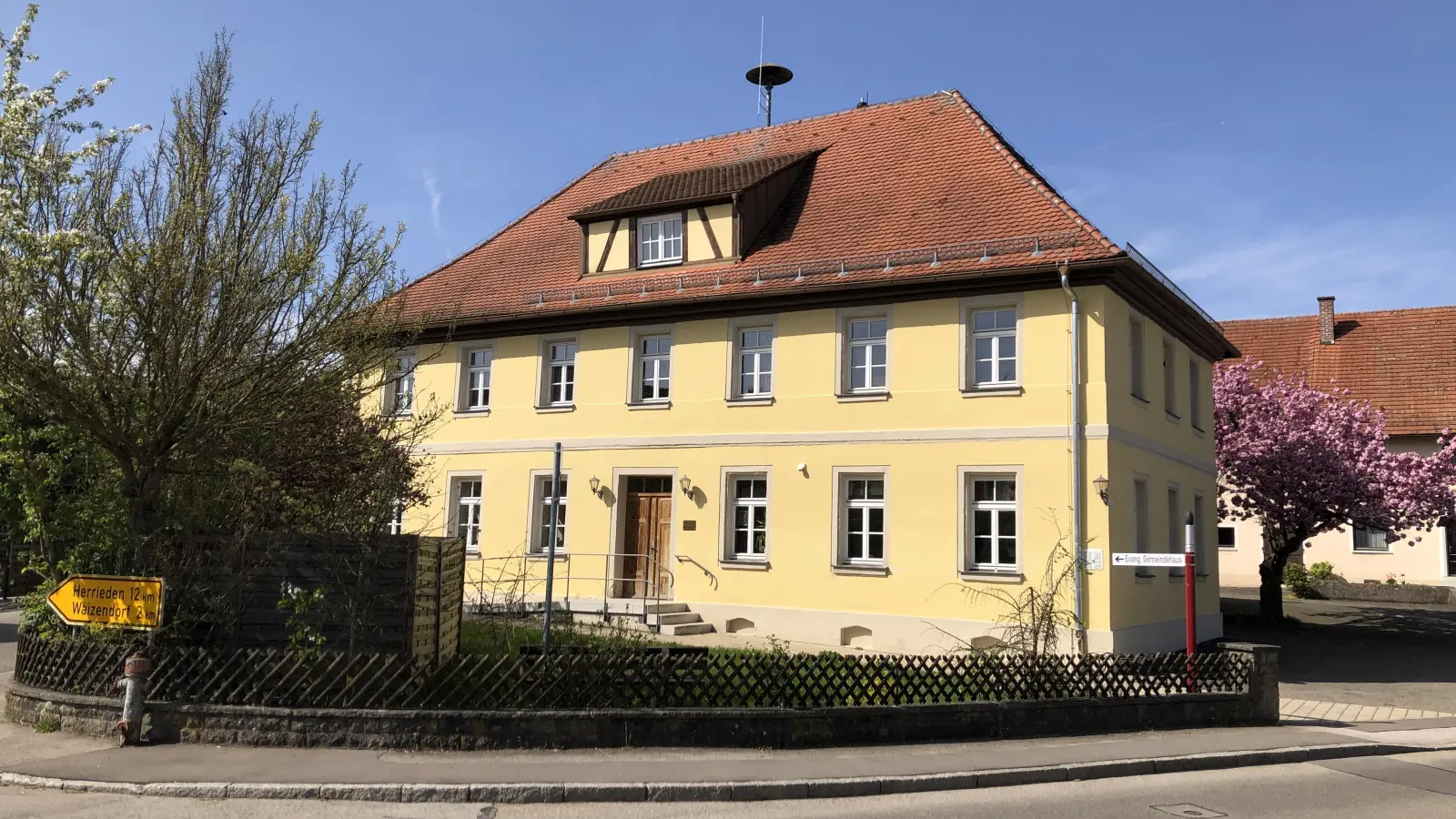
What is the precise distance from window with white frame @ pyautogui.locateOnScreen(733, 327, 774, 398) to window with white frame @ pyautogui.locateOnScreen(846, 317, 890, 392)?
1.52m

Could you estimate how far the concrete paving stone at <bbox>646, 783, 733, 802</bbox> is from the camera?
789 centimetres

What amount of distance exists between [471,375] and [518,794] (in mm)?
15181

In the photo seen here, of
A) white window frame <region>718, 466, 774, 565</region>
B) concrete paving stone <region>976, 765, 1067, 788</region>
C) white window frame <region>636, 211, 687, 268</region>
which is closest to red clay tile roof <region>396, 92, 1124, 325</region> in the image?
white window frame <region>636, 211, 687, 268</region>

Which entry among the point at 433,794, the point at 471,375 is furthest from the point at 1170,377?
the point at 433,794

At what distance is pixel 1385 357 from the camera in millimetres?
33531

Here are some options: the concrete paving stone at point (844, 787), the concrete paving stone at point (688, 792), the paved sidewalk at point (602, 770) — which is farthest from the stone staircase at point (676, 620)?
the concrete paving stone at point (688, 792)

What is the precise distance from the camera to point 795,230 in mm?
19766

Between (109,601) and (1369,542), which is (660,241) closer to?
(109,601)

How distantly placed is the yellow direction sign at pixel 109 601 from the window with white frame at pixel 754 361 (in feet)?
36.5

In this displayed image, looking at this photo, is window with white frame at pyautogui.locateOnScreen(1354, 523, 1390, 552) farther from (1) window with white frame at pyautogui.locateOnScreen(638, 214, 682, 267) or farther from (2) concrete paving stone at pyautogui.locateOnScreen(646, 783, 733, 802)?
(2) concrete paving stone at pyautogui.locateOnScreen(646, 783, 733, 802)

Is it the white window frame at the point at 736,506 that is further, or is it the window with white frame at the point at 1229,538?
the window with white frame at the point at 1229,538

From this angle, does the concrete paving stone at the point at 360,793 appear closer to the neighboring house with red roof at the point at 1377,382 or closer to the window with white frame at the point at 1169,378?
the window with white frame at the point at 1169,378

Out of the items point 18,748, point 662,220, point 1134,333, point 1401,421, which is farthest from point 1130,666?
point 1401,421

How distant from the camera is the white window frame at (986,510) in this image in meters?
16.1
